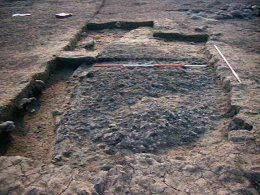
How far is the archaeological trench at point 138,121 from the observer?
189 cm

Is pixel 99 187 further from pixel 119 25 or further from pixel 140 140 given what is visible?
pixel 119 25

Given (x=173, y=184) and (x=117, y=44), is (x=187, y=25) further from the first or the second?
(x=173, y=184)

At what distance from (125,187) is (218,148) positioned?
0.72 meters

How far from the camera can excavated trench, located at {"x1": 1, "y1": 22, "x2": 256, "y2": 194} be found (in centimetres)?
196

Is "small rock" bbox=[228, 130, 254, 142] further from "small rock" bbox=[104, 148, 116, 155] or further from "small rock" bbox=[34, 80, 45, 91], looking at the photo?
"small rock" bbox=[34, 80, 45, 91]

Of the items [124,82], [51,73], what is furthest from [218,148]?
[51,73]

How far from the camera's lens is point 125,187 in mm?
1827

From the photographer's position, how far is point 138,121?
2438mm

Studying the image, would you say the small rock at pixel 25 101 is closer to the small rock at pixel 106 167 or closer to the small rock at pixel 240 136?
the small rock at pixel 106 167

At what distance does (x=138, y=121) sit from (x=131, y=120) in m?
0.06

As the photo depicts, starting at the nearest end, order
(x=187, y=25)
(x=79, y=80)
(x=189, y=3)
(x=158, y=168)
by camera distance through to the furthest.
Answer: (x=158, y=168), (x=79, y=80), (x=187, y=25), (x=189, y=3)

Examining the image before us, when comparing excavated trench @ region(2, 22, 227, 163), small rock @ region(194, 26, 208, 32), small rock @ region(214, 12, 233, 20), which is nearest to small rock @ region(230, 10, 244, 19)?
small rock @ region(214, 12, 233, 20)

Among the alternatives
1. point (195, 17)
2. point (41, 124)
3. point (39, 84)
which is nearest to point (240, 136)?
point (41, 124)

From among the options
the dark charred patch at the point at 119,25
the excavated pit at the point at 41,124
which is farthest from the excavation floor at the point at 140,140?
the dark charred patch at the point at 119,25
